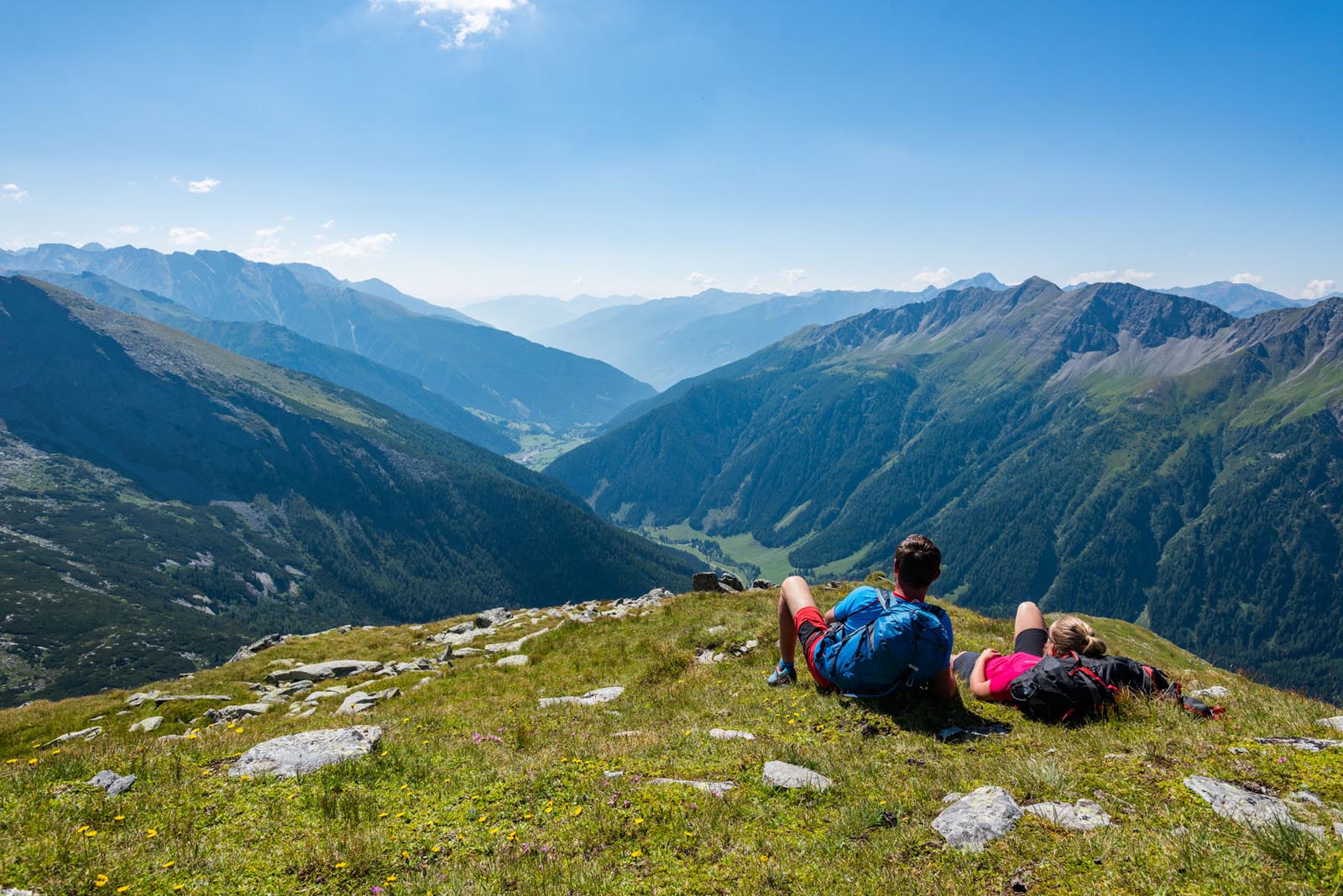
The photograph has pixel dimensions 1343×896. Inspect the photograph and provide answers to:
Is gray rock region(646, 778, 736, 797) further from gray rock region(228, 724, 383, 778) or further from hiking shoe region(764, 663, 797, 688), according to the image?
gray rock region(228, 724, 383, 778)

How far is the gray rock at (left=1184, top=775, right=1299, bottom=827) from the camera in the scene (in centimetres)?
607

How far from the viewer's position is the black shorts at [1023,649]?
41.1 feet

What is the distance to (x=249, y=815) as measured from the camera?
27.6ft

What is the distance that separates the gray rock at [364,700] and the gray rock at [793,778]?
41.0 feet

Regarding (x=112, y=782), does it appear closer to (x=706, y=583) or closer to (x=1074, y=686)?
(x=1074, y=686)

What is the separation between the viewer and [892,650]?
1051cm

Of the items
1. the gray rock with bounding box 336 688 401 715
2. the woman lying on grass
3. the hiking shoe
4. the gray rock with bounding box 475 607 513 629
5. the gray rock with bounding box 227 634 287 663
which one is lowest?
the gray rock with bounding box 227 634 287 663

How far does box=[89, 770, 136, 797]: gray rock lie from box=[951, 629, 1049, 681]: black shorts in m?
14.5

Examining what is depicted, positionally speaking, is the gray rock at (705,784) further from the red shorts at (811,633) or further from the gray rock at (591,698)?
the gray rock at (591,698)

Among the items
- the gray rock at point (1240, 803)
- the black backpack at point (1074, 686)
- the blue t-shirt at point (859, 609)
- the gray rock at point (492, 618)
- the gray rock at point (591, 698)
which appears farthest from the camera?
the gray rock at point (492, 618)

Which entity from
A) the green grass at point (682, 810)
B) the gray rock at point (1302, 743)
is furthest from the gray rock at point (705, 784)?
the gray rock at point (1302, 743)

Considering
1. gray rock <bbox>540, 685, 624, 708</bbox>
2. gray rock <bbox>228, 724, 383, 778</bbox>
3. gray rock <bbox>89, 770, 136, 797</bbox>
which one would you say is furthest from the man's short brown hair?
gray rock <bbox>89, 770, 136, 797</bbox>

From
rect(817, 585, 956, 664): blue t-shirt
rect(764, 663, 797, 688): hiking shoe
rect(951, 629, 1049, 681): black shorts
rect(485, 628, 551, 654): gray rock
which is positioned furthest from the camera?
rect(485, 628, 551, 654): gray rock

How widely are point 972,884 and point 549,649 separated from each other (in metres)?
19.0
